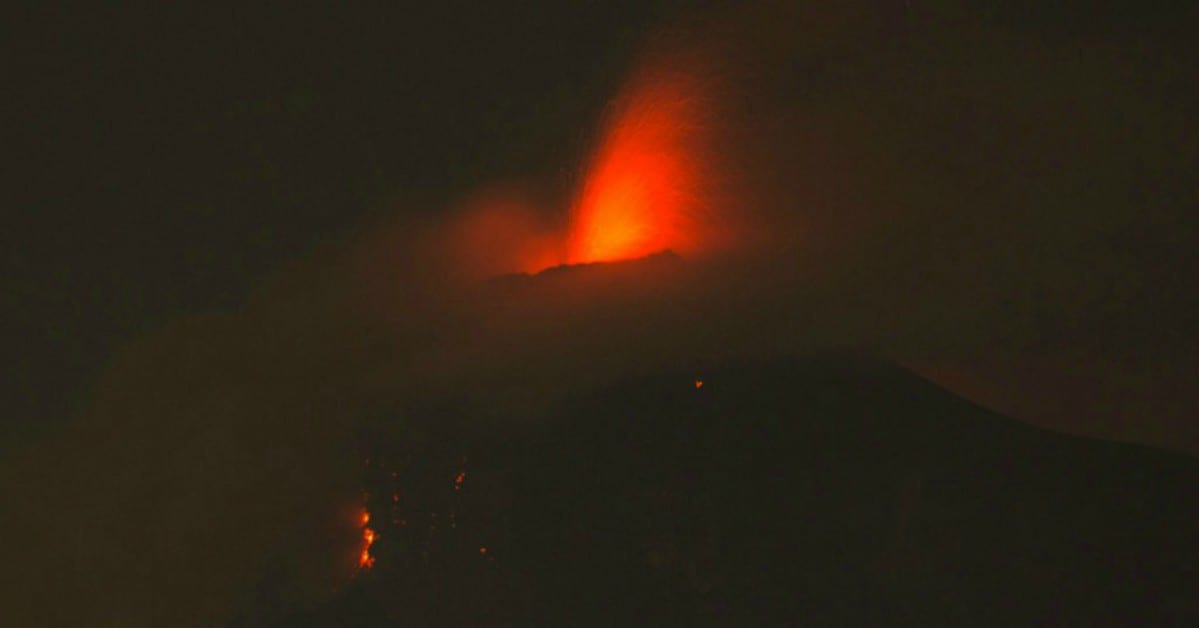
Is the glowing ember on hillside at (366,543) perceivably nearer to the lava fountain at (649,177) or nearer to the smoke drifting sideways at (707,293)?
the smoke drifting sideways at (707,293)

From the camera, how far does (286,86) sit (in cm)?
214

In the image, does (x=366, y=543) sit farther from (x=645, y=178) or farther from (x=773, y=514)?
(x=645, y=178)

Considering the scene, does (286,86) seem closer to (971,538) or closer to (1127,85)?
(971,538)

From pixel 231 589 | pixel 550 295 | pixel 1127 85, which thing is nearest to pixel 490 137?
pixel 550 295

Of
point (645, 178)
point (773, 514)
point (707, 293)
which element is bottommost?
point (773, 514)

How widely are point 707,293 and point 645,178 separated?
38 centimetres

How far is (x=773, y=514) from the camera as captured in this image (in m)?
1.88

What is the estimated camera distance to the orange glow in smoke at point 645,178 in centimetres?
228

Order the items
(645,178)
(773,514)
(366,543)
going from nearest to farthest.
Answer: (773,514) < (366,543) < (645,178)

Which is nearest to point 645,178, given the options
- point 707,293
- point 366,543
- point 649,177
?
point 649,177

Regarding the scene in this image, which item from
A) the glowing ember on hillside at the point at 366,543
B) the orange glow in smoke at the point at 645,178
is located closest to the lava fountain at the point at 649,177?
the orange glow in smoke at the point at 645,178

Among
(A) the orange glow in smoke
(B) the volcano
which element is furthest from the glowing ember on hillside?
(A) the orange glow in smoke

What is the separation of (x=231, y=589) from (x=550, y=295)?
3.52 feet

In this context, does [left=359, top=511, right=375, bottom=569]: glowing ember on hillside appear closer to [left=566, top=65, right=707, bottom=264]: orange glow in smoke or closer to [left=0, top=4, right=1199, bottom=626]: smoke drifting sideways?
[left=0, top=4, right=1199, bottom=626]: smoke drifting sideways
